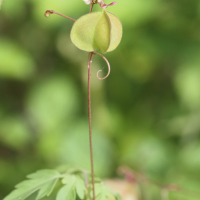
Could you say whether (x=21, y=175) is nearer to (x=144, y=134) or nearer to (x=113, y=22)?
(x=144, y=134)

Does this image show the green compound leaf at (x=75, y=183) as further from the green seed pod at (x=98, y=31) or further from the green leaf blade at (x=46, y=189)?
the green seed pod at (x=98, y=31)

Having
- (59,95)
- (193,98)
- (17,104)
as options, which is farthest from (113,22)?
(17,104)

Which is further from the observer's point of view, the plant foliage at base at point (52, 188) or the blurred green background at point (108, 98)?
the blurred green background at point (108, 98)

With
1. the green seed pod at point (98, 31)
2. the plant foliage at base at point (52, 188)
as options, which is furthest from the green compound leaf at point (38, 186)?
the green seed pod at point (98, 31)

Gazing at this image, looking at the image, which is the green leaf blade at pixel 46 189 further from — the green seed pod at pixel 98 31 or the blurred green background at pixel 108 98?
the blurred green background at pixel 108 98

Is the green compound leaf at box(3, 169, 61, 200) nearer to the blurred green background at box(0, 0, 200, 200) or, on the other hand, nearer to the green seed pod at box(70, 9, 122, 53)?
the green seed pod at box(70, 9, 122, 53)

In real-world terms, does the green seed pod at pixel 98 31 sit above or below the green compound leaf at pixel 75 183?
above
